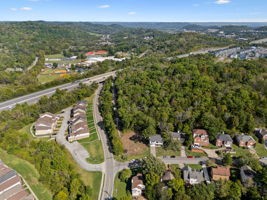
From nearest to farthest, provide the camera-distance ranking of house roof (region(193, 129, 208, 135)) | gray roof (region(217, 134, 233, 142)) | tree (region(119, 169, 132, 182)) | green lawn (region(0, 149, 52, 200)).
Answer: green lawn (region(0, 149, 52, 200)) → tree (region(119, 169, 132, 182)) → gray roof (region(217, 134, 233, 142)) → house roof (region(193, 129, 208, 135))

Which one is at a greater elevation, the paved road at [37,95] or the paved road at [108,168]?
the paved road at [37,95]

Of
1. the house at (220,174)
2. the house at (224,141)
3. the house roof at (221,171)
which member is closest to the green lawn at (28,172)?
the house at (220,174)

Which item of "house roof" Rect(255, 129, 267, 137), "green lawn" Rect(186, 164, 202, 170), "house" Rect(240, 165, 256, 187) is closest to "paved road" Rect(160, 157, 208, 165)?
"green lawn" Rect(186, 164, 202, 170)

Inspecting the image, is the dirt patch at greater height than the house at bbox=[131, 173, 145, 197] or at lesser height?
lesser

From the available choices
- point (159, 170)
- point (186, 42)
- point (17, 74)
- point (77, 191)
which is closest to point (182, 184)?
point (159, 170)

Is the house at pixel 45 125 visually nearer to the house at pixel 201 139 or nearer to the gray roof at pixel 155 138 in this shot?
the gray roof at pixel 155 138

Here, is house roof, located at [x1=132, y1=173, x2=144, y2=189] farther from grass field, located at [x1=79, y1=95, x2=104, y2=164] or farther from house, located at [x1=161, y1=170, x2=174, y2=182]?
grass field, located at [x1=79, y1=95, x2=104, y2=164]

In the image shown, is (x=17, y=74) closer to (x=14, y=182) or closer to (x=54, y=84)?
(x=54, y=84)
